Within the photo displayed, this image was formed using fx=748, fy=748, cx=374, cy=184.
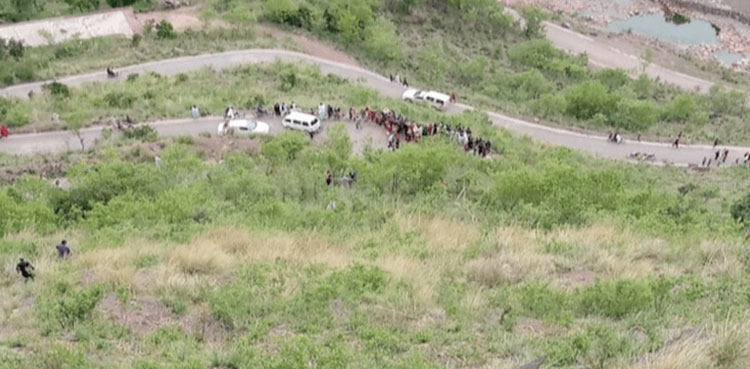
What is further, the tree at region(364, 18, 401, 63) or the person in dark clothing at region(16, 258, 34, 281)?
the tree at region(364, 18, 401, 63)

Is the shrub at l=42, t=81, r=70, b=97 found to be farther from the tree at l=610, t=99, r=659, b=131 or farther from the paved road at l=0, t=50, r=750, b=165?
the tree at l=610, t=99, r=659, b=131

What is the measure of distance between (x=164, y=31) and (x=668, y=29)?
194 ft

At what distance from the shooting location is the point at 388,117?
45.9 metres

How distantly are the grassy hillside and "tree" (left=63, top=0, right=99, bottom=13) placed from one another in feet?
122

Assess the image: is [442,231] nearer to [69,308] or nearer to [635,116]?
[69,308]

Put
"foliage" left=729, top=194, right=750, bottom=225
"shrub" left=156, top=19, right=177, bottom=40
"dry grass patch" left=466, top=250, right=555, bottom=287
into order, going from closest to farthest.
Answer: "dry grass patch" left=466, top=250, right=555, bottom=287 < "foliage" left=729, top=194, right=750, bottom=225 < "shrub" left=156, top=19, right=177, bottom=40

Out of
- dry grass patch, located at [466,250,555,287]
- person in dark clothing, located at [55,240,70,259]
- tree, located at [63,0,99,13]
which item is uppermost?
dry grass patch, located at [466,250,555,287]

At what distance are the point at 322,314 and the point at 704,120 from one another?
51183mm

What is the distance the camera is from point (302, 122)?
143 feet

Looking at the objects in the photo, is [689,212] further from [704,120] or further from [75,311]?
[704,120]

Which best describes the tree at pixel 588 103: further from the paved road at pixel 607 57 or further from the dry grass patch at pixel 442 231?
the dry grass patch at pixel 442 231

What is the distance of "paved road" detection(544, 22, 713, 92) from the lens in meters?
71.6

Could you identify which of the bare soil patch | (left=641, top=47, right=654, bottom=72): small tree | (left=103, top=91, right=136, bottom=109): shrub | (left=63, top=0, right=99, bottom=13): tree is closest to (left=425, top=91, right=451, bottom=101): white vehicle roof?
(left=103, top=91, right=136, bottom=109): shrub

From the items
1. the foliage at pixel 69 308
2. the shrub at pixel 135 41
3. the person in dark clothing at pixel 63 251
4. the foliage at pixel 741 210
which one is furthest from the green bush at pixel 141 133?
the foliage at pixel 741 210
